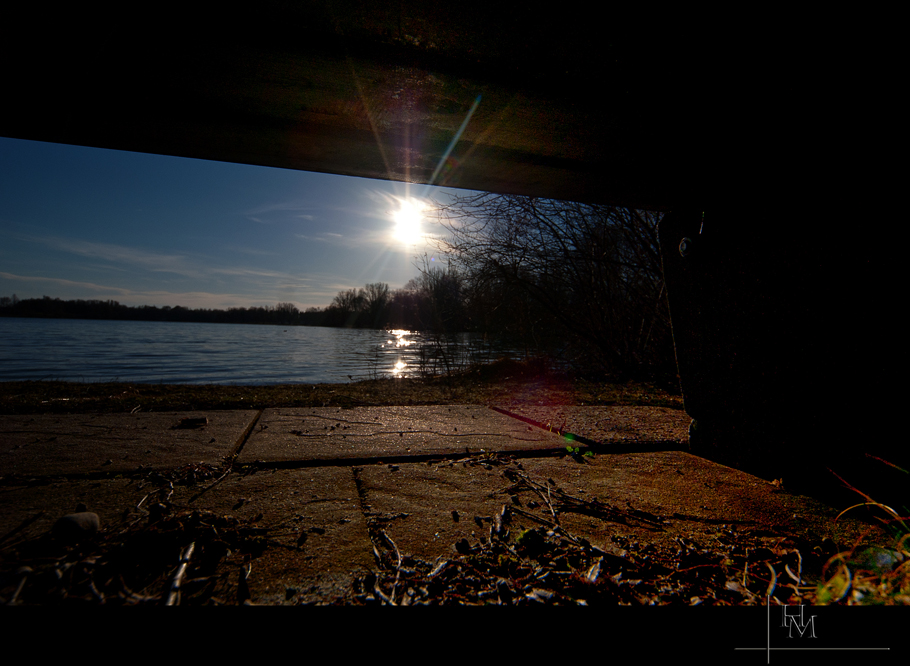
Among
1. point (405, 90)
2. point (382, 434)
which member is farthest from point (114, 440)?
point (405, 90)

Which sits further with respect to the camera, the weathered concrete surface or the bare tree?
Result: the bare tree

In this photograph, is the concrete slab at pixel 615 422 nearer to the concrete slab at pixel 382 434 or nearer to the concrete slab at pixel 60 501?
the concrete slab at pixel 382 434

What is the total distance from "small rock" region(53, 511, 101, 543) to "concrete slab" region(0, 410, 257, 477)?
51cm

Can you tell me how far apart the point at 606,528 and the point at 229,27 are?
164 centimetres

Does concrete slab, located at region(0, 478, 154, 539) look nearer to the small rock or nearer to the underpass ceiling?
the small rock

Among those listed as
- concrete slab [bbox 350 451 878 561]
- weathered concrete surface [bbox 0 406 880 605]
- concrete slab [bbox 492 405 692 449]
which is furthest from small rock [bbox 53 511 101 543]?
concrete slab [bbox 492 405 692 449]

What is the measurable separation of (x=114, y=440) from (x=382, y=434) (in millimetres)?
1160

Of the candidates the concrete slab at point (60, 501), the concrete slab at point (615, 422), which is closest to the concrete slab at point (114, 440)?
the concrete slab at point (60, 501)

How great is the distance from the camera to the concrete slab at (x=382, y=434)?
5.32ft

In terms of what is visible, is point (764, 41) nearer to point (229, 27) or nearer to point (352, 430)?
point (229, 27)

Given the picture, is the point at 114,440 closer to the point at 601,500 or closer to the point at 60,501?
the point at 60,501

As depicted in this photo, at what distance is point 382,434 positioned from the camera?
78.1 inches

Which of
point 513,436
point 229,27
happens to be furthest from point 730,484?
point 229,27

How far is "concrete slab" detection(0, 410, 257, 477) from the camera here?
1399mm
